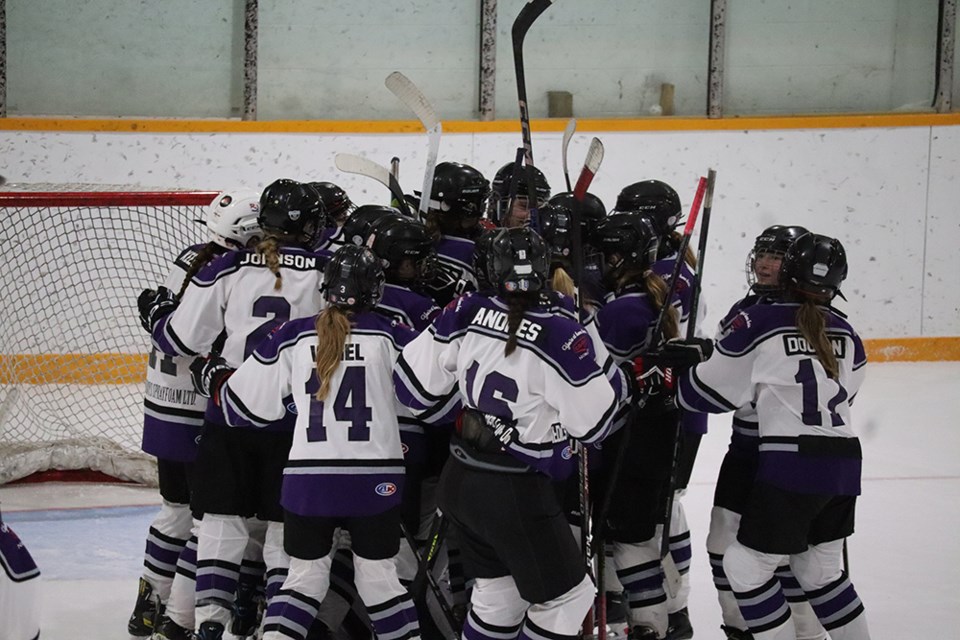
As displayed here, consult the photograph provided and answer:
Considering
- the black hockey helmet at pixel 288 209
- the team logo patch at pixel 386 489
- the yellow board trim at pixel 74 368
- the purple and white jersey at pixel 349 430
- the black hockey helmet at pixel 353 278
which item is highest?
the black hockey helmet at pixel 288 209

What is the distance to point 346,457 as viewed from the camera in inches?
126

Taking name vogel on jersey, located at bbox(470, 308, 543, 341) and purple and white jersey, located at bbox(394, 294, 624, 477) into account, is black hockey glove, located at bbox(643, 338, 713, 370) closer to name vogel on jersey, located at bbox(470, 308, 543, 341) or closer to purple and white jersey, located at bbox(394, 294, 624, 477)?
purple and white jersey, located at bbox(394, 294, 624, 477)

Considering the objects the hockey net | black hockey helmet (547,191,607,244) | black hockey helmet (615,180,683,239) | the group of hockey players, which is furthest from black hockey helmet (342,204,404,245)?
the hockey net

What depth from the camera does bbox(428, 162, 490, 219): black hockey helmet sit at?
3936 mm

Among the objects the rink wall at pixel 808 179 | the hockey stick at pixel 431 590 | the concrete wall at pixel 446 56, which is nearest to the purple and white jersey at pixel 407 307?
the hockey stick at pixel 431 590

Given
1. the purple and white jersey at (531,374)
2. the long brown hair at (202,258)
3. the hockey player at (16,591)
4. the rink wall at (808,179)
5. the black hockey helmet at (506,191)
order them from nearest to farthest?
the hockey player at (16,591) → the purple and white jersey at (531,374) → the long brown hair at (202,258) → the black hockey helmet at (506,191) → the rink wall at (808,179)

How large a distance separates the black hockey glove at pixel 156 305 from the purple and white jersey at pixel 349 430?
66 cm

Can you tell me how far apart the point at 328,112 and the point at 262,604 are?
184 inches

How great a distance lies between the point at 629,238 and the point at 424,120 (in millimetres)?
1063

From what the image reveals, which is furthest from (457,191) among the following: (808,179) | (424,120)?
(808,179)

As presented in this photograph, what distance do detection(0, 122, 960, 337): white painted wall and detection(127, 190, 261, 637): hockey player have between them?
12.4 ft

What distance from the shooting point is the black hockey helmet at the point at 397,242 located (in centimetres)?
350

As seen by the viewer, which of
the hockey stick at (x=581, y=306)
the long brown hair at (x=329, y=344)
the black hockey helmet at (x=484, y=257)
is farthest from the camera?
the hockey stick at (x=581, y=306)

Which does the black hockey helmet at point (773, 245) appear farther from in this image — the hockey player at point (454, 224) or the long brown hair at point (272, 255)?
the long brown hair at point (272, 255)
